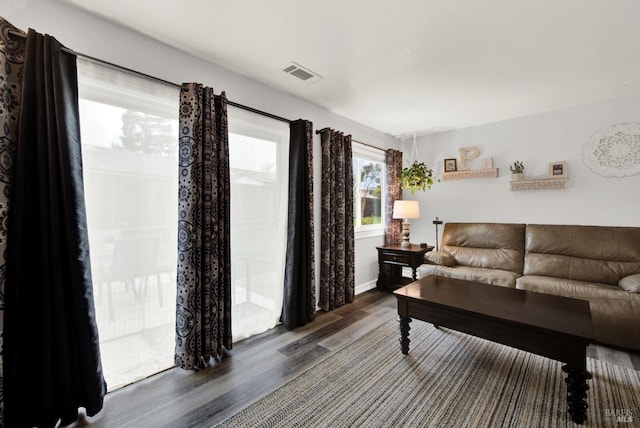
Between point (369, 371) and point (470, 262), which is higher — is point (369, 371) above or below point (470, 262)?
below

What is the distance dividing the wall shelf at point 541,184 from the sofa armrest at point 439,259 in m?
1.25

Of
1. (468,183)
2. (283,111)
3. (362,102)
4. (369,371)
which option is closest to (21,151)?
(283,111)

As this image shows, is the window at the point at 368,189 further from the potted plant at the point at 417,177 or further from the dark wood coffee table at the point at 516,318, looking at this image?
the dark wood coffee table at the point at 516,318

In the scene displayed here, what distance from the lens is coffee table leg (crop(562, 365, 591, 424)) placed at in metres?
1.52

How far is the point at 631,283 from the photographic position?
2.50 m

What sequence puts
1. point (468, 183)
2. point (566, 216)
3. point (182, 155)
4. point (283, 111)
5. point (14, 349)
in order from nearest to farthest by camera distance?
1. point (14, 349)
2. point (182, 155)
3. point (283, 111)
4. point (566, 216)
5. point (468, 183)

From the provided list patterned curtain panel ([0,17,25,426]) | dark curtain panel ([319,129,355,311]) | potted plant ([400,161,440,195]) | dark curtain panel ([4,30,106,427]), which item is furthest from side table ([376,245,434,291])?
patterned curtain panel ([0,17,25,426])

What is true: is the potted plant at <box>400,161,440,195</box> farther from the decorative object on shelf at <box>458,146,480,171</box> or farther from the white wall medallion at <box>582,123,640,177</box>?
the white wall medallion at <box>582,123,640,177</box>

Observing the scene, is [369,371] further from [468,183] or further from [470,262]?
[468,183]

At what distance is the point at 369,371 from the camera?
6.69 ft

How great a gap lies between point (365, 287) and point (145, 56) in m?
3.50

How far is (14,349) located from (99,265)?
53cm

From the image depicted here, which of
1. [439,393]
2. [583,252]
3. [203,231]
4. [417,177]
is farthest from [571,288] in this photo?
[203,231]

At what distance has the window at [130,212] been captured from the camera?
1732 mm
